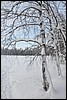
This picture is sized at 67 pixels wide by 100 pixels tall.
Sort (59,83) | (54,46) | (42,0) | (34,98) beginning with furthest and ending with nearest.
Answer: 1. (59,83)
2. (54,46)
3. (42,0)
4. (34,98)

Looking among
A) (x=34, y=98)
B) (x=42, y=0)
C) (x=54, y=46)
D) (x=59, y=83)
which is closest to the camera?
(x=34, y=98)

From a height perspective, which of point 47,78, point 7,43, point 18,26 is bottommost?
point 47,78

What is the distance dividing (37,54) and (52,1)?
11.6ft

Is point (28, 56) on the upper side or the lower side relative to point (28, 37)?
lower

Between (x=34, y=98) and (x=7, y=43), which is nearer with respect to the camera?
(x=34, y=98)

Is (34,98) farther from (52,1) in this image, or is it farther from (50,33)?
(52,1)

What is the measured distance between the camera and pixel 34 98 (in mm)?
11180

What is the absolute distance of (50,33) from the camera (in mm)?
13023

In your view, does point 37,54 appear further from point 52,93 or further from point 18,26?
point 52,93

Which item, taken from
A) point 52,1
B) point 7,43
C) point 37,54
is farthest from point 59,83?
point 52,1

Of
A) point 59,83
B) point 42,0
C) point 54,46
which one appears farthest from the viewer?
point 59,83

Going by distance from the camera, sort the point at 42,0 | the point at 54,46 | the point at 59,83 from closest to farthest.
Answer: the point at 42,0 < the point at 54,46 < the point at 59,83

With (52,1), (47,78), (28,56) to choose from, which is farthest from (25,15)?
(47,78)

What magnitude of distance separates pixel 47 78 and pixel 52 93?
1.71 meters
